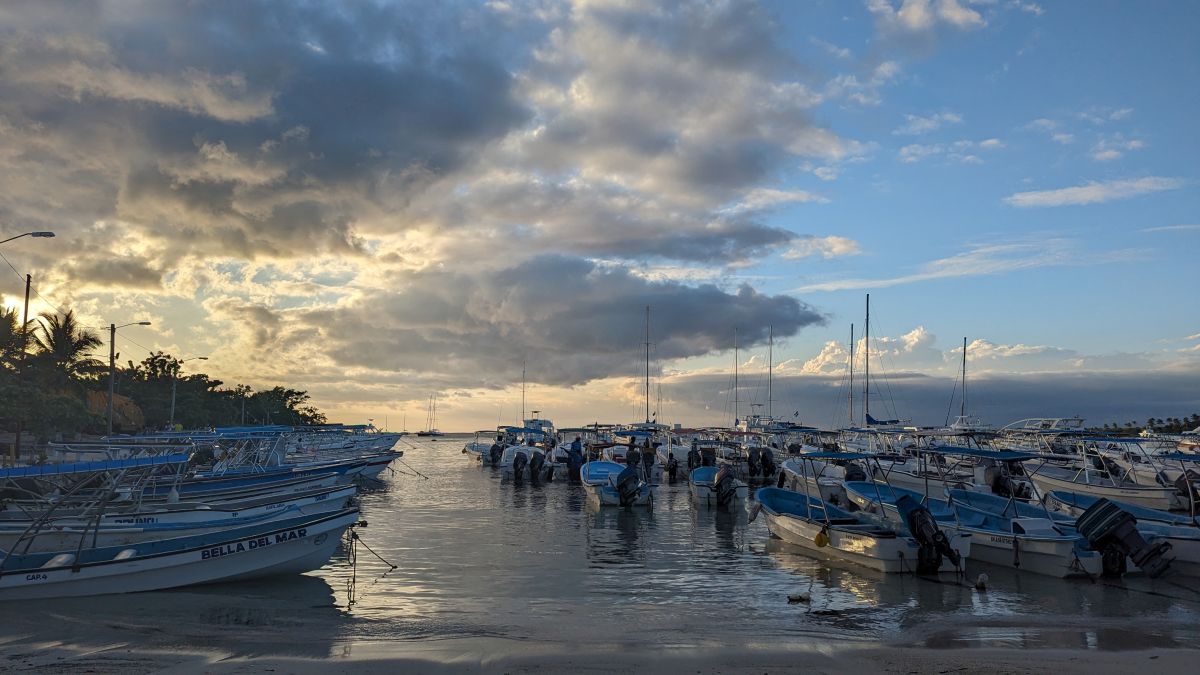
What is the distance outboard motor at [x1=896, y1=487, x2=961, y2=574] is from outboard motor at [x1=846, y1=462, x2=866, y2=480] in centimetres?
2176

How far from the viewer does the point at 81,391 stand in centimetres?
6481

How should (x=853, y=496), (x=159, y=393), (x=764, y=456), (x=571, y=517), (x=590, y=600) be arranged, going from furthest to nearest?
(x=159, y=393), (x=764, y=456), (x=571, y=517), (x=853, y=496), (x=590, y=600)

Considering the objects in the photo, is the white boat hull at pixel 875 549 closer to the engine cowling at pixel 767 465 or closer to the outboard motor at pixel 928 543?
the outboard motor at pixel 928 543

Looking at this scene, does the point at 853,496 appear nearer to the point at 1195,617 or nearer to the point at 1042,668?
the point at 1195,617

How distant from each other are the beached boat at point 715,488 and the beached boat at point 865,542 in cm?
1105

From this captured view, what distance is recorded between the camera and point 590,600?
19234 millimetres

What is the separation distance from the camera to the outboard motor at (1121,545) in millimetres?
21281

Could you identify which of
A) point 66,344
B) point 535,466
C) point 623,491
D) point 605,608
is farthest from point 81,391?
point 605,608

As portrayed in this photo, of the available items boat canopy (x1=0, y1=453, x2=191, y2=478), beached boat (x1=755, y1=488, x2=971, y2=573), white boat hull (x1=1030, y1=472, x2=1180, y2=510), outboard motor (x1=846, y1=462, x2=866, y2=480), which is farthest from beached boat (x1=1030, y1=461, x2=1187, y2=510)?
boat canopy (x1=0, y1=453, x2=191, y2=478)

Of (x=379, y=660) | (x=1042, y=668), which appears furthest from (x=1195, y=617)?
(x=379, y=660)

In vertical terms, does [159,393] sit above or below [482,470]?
above

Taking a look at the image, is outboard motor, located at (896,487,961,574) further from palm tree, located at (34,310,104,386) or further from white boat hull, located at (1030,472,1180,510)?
palm tree, located at (34,310,104,386)

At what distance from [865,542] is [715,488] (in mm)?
18154

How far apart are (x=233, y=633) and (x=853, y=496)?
2264cm
